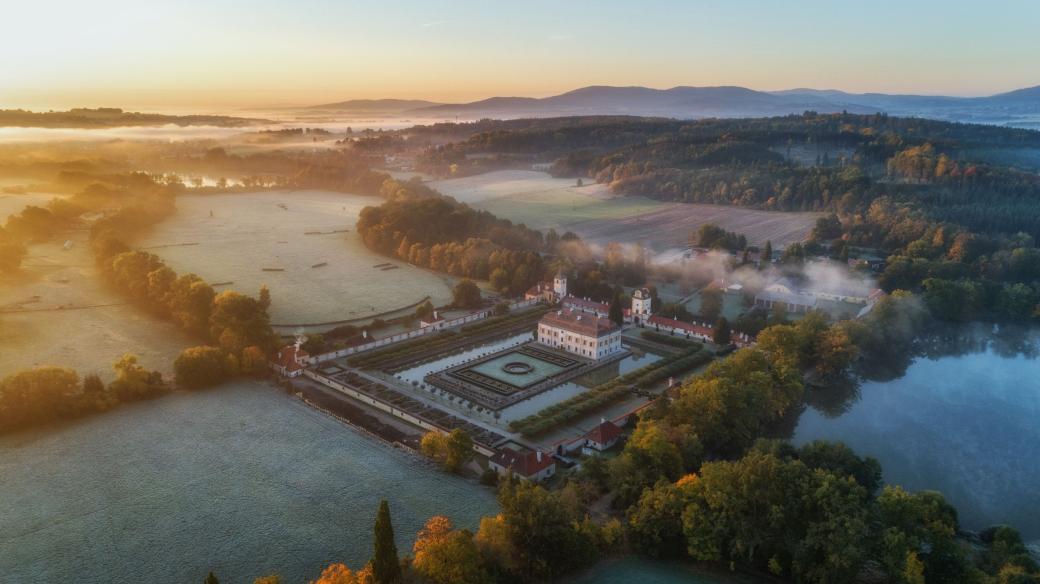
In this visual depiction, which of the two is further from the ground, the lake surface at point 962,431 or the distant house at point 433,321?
the distant house at point 433,321

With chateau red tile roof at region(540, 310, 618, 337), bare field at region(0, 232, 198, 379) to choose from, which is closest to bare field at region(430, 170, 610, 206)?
chateau red tile roof at region(540, 310, 618, 337)

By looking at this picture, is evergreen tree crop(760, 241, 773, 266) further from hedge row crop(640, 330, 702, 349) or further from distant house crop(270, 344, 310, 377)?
distant house crop(270, 344, 310, 377)

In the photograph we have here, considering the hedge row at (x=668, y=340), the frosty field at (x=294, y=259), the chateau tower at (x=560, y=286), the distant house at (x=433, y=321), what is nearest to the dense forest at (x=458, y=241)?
the frosty field at (x=294, y=259)

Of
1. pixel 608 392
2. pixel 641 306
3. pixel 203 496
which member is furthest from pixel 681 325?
pixel 203 496

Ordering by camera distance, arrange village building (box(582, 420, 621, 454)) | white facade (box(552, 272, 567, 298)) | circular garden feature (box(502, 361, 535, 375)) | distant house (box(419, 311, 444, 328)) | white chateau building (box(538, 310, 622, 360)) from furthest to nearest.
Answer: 1. white facade (box(552, 272, 567, 298))
2. distant house (box(419, 311, 444, 328))
3. white chateau building (box(538, 310, 622, 360))
4. circular garden feature (box(502, 361, 535, 375))
5. village building (box(582, 420, 621, 454))

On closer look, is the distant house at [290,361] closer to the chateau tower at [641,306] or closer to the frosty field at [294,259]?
the frosty field at [294,259]

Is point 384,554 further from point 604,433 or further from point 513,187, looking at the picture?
point 513,187

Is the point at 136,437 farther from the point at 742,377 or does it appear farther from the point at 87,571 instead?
the point at 742,377
